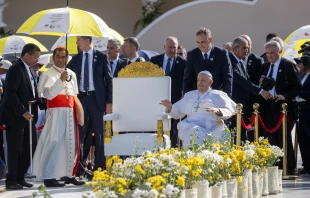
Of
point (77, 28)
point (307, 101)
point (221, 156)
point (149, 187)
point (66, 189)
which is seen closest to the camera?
point (149, 187)

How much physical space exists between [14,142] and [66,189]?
0.97 m

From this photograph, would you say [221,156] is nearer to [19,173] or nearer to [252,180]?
[252,180]

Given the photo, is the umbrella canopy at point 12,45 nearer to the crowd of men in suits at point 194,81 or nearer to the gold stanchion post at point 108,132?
→ the crowd of men in suits at point 194,81

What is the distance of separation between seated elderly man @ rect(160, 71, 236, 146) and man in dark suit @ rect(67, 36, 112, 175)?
1683 millimetres

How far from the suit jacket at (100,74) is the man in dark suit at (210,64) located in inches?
49.4

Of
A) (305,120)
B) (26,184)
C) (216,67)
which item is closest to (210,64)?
(216,67)

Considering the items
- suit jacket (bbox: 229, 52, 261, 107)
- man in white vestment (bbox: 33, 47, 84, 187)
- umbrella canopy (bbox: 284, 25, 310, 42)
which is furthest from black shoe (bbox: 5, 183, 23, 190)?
umbrella canopy (bbox: 284, 25, 310, 42)

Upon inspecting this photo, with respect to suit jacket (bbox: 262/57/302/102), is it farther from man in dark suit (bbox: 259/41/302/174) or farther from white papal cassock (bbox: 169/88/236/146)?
white papal cassock (bbox: 169/88/236/146)

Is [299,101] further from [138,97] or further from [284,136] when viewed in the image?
[138,97]

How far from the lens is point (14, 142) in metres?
13.4

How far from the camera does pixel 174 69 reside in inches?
601

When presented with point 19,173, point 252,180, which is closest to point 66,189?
point 19,173

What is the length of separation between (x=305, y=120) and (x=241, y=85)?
1372 mm

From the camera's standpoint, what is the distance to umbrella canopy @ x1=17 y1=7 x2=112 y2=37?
14.1 metres
